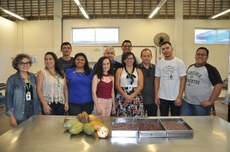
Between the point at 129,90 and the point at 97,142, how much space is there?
1.67 meters

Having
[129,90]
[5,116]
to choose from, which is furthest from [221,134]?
[5,116]

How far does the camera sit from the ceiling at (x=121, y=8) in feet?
30.0

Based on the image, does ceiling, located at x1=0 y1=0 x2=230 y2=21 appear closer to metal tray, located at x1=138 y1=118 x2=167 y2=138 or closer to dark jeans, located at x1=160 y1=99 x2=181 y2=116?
dark jeans, located at x1=160 y1=99 x2=181 y2=116

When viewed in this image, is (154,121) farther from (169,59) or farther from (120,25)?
(120,25)

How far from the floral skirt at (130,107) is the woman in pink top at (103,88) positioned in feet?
0.37

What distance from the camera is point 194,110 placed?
10.9 feet

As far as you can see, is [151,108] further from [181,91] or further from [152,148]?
[152,148]

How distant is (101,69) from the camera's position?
3.36m

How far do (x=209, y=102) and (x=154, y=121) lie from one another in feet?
4.23

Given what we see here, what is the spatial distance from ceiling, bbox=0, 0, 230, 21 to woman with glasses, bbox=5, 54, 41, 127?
6.63 m

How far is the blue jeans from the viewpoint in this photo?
329 centimetres

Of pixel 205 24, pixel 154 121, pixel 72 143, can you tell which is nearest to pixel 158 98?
pixel 154 121

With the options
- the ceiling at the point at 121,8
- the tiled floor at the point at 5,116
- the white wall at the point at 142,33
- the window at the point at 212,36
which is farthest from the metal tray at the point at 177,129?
the window at the point at 212,36

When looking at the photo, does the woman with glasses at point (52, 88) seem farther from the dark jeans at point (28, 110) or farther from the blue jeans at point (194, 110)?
the blue jeans at point (194, 110)
